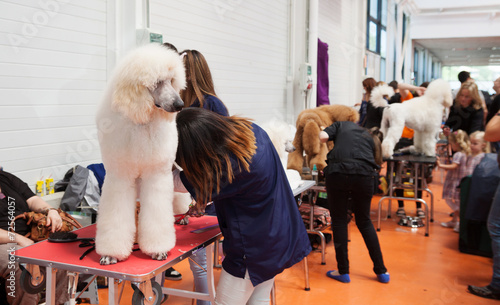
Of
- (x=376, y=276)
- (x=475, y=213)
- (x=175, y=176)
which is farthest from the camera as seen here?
(x=475, y=213)

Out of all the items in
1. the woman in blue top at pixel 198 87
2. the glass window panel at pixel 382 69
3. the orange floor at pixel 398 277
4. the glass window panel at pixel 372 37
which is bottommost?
the orange floor at pixel 398 277

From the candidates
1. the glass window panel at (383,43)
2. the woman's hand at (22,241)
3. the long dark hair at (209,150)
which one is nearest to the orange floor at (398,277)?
the woman's hand at (22,241)

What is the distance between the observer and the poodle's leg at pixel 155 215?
62.7 inches

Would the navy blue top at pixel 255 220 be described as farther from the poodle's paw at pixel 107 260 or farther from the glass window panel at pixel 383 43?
the glass window panel at pixel 383 43

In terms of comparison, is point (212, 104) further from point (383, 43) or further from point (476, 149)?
point (383, 43)

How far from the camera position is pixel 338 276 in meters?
3.47

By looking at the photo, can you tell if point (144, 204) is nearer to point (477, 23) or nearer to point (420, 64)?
point (477, 23)

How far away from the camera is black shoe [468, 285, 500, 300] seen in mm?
3100

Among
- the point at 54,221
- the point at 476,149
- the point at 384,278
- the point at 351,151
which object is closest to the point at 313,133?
the point at 351,151

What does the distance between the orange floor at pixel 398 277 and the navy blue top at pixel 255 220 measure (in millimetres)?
1552

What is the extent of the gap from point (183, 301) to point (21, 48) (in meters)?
2.03

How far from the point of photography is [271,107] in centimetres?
636

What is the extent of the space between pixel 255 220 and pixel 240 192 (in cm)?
12

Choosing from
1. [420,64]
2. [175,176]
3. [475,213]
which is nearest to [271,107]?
[475,213]
